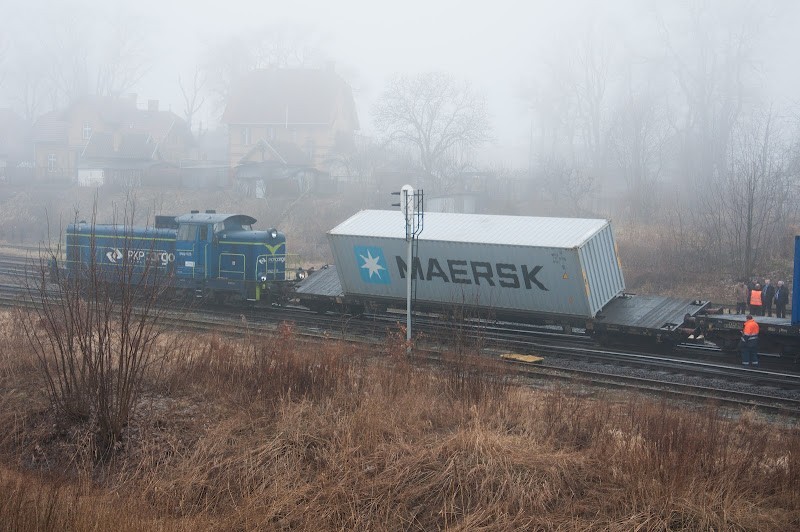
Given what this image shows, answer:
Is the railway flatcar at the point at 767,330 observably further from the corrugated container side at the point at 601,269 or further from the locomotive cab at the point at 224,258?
the locomotive cab at the point at 224,258

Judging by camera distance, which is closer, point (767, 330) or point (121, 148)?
point (767, 330)

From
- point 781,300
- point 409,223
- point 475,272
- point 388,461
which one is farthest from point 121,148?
point 388,461

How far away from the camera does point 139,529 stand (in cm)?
735

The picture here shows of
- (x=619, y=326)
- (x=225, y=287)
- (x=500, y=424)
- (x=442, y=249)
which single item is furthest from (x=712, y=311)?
(x=225, y=287)

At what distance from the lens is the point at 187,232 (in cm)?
2367

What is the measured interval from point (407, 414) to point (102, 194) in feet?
183

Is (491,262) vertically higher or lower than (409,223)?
lower

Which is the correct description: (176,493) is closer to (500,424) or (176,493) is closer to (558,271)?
(500,424)

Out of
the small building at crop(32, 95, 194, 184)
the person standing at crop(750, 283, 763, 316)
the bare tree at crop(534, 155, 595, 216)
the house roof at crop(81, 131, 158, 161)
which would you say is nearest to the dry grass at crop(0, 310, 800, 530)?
the person standing at crop(750, 283, 763, 316)

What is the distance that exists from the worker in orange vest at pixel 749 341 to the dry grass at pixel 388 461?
17.3 ft

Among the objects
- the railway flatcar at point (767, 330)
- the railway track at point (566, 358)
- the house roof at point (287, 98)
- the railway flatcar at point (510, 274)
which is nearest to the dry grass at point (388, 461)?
the railway track at point (566, 358)

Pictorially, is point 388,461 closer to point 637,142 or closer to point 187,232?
point 187,232

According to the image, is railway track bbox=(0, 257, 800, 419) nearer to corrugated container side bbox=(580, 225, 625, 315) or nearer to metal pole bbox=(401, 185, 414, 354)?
metal pole bbox=(401, 185, 414, 354)

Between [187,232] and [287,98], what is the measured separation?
48.1 meters
